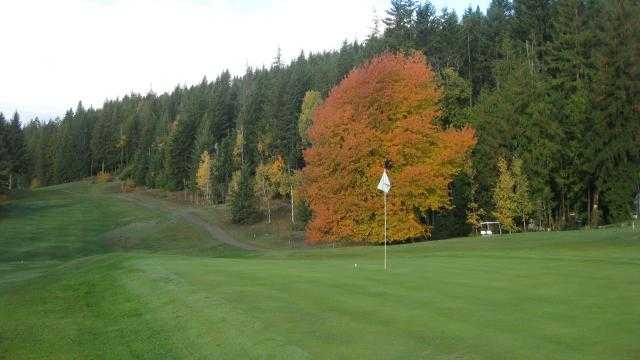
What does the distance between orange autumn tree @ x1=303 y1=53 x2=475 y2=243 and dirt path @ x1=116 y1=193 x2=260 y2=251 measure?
20922 mm

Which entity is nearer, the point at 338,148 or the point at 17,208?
the point at 338,148

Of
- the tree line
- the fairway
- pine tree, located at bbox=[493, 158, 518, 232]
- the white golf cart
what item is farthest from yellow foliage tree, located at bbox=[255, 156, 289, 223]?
the fairway

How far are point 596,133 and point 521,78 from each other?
903 cm

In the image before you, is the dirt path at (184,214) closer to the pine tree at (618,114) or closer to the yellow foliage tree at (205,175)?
the yellow foliage tree at (205,175)

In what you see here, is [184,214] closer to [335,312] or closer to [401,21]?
[401,21]

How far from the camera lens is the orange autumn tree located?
44.5 meters

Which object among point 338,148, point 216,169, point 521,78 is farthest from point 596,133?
point 216,169

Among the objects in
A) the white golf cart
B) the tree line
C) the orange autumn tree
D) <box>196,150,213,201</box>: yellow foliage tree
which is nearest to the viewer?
the orange autumn tree

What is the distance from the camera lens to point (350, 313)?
12.6 m

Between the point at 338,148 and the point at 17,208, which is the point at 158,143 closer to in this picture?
the point at 17,208

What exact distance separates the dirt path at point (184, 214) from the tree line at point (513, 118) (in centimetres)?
489

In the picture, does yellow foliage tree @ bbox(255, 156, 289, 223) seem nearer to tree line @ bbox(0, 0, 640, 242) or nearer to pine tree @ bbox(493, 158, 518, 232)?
tree line @ bbox(0, 0, 640, 242)

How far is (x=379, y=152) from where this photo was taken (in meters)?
45.3

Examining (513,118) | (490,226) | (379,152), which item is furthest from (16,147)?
(513,118)
